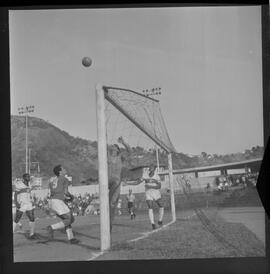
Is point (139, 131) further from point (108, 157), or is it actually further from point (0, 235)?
point (0, 235)

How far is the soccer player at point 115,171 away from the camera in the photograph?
14.3 ft

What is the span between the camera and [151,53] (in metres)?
4.32

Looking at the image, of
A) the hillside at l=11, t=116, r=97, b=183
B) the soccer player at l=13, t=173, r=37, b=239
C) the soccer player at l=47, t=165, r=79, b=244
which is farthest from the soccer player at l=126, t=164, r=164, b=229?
the soccer player at l=13, t=173, r=37, b=239

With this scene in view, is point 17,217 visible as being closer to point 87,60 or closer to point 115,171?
point 115,171

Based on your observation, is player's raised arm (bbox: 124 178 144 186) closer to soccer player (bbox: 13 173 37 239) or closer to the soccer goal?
the soccer goal

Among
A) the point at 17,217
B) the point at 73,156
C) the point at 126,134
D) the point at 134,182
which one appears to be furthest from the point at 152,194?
the point at 17,217

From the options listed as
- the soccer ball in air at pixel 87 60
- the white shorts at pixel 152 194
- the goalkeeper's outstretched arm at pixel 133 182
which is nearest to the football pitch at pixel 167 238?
the white shorts at pixel 152 194

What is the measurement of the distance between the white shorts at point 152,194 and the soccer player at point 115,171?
0.23m

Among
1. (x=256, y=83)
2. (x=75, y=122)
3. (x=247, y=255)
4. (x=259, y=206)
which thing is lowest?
(x=247, y=255)

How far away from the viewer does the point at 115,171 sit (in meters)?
4.35

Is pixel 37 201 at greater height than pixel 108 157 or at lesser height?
lesser

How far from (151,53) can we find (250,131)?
999mm

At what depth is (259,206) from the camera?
4.36m

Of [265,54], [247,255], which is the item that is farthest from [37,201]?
[265,54]
